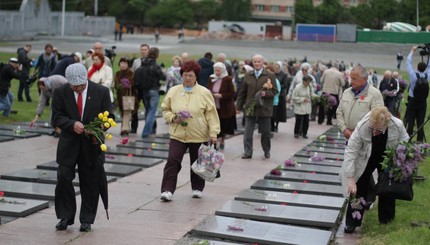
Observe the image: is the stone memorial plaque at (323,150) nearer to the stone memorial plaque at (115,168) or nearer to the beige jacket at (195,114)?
the stone memorial plaque at (115,168)

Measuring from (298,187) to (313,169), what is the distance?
89.8 inches

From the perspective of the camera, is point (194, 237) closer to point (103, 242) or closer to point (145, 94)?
point (103, 242)

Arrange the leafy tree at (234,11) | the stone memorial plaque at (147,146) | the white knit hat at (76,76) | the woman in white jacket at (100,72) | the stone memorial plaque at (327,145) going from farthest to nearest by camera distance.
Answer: the leafy tree at (234,11) < the stone memorial plaque at (327,145) < the woman in white jacket at (100,72) < the stone memorial plaque at (147,146) < the white knit hat at (76,76)

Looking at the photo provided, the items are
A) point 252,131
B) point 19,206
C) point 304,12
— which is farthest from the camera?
point 304,12

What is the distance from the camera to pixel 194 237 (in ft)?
29.6

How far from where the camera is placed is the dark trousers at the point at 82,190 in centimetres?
905

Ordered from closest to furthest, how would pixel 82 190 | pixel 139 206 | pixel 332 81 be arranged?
pixel 82 190, pixel 139 206, pixel 332 81

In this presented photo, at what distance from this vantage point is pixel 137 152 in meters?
15.8

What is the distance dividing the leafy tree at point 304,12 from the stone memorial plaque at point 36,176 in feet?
253

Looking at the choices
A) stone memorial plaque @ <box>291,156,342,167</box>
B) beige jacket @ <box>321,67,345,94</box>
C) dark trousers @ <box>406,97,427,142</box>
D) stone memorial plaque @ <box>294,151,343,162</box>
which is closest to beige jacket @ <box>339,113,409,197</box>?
stone memorial plaque @ <box>291,156,342,167</box>

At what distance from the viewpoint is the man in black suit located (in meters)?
9.05

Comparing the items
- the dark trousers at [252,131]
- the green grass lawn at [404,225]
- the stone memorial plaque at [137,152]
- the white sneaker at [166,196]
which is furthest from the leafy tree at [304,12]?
the white sneaker at [166,196]

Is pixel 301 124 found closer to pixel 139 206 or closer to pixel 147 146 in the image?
pixel 147 146

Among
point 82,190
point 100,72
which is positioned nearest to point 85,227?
point 82,190
